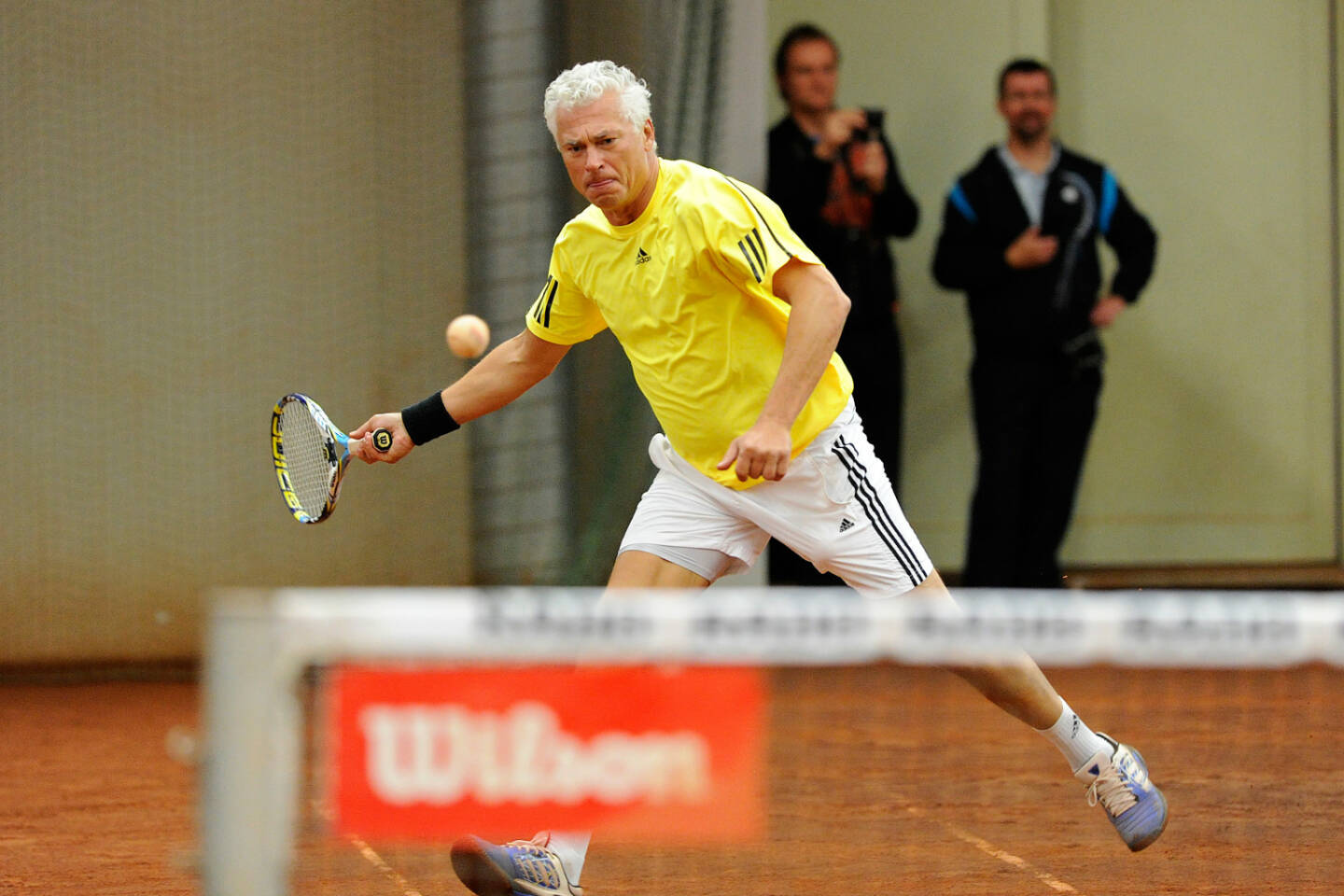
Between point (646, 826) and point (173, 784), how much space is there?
3.69 metres

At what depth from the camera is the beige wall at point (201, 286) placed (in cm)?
761

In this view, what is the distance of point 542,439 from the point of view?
24.5 ft

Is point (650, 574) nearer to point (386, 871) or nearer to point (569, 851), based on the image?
point (569, 851)

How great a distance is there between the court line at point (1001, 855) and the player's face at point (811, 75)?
144 inches

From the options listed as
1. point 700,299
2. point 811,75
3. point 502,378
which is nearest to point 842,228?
point 811,75

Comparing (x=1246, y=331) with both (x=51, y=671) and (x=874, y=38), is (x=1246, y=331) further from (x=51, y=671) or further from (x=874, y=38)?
(x=51, y=671)

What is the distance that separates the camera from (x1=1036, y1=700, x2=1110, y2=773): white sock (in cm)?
399

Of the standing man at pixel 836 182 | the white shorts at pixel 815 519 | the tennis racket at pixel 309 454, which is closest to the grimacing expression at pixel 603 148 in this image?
the white shorts at pixel 815 519

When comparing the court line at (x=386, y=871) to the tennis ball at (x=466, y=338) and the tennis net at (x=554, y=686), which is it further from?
the tennis ball at (x=466, y=338)

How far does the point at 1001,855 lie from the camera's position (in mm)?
4434

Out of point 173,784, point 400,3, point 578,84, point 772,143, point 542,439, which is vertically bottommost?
point 173,784

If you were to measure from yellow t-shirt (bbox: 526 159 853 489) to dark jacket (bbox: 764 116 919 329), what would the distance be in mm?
3711

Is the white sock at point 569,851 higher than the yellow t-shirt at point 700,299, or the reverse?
the yellow t-shirt at point 700,299

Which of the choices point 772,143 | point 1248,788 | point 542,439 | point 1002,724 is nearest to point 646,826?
point 1248,788
